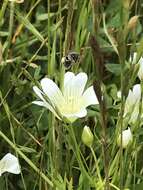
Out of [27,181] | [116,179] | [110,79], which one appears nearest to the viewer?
[116,179]

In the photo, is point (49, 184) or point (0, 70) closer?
point (49, 184)

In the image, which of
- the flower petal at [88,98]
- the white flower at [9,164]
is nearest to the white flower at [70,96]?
the flower petal at [88,98]

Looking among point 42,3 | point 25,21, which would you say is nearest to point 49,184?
point 25,21

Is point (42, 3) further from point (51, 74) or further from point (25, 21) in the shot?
point (51, 74)

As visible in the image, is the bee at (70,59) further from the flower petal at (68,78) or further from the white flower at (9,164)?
the white flower at (9,164)

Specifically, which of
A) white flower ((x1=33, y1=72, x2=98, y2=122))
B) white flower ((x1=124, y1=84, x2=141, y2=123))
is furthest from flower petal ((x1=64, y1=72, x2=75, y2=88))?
white flower ((x1=124, y1=84, x2=141, y2=123))

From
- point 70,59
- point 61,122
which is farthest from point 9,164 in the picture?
point 70,59

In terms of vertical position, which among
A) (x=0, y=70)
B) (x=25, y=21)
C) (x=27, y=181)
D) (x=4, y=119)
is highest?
(x=25, y=21)

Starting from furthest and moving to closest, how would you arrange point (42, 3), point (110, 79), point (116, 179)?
point (42, 3), point (110, 79), point (116, 179)
